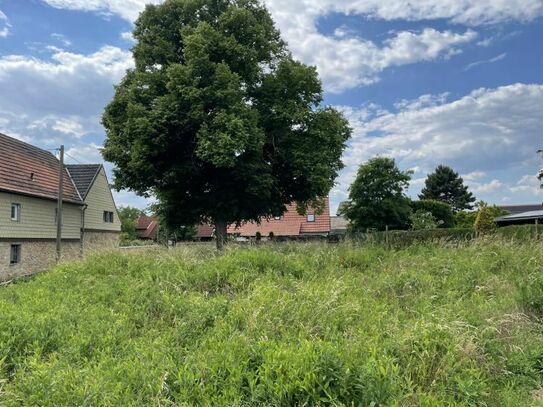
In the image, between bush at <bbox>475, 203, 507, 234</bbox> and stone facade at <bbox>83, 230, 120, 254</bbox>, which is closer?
bush at <bbox>475, 203, 507, 234</bbox>

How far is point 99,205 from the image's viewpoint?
35438 millimetres

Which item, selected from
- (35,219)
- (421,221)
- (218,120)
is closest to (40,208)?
(35,219)

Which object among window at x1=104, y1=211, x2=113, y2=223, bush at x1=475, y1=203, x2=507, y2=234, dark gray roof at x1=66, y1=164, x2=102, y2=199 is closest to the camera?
bush at x1=475, y1=203, x2=507, y2=234

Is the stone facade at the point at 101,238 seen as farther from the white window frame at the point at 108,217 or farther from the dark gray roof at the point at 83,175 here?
the dark gray roof at the point at 83,175

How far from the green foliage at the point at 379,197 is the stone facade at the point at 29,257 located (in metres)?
20.3

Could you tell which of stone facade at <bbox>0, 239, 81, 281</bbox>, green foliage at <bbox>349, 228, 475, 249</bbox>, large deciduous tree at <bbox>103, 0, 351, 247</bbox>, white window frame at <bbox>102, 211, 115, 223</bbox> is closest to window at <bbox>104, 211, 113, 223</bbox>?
white window frame at <bbox>102, 211, 115, 223</bbox>

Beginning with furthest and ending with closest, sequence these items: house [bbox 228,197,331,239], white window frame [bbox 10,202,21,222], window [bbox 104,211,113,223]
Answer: house [bbox 228,197,331,239], window [bbox 104,211,113,223], white window frame [bbox 10,202,21,222]

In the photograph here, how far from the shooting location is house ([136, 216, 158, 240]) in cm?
7244

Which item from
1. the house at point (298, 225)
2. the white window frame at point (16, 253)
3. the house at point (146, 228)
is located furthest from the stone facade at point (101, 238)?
the house at point (146, 228)

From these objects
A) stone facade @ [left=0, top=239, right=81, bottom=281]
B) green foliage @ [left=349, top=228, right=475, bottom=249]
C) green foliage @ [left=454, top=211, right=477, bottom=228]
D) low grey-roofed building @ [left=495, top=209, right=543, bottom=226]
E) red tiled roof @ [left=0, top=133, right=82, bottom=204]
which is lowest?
stone facade @ [left=0, top=239, right=81, bottom=281]

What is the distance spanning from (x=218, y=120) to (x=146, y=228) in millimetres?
64545

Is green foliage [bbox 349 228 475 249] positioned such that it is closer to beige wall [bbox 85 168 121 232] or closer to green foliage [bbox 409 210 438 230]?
green foliage [bbox 409 210 438 230]

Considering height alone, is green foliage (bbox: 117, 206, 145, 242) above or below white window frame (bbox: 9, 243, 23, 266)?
above

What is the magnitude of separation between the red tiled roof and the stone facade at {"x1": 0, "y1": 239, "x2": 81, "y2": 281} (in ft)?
9.48
